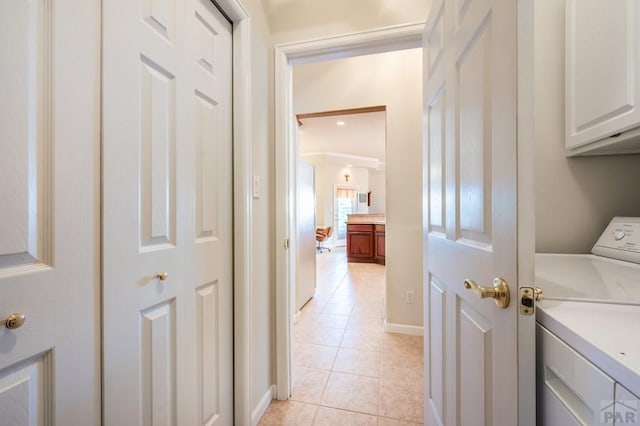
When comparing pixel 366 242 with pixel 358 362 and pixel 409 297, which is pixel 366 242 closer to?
pixel 409 297

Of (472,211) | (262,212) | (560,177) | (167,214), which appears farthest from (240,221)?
(560,177)

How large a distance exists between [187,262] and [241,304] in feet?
1.37

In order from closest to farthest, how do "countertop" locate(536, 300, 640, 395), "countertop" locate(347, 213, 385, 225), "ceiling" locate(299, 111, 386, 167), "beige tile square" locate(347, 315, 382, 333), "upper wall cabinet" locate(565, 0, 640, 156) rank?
"countertop" locate(536, 300, 640, 395) < "upper wall cabinet" locate(565, 0, 640, 156) < "beige tile square" locate(347, 315, 382, 333) < "ceiling" locate(299, 111, 386, 167) < "countertop" locate(347, 213, 385, 225)

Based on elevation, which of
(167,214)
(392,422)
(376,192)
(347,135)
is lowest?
(392,422)

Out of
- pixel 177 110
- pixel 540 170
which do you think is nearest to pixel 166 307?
pixel 177 110

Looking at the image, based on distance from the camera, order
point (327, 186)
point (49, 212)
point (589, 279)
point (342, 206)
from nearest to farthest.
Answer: point (49, 212) → point (589, 279) → point (327, 186) → point (342, 206)

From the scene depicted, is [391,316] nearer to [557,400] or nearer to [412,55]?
[557,400]

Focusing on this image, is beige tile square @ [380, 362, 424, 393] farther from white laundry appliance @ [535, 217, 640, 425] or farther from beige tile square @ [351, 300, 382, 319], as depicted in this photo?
white laundry appliance @ [535, 217, 640, 425]

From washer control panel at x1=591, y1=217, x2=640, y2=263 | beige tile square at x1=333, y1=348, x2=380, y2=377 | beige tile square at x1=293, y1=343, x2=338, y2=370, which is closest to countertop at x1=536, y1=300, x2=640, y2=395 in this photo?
washer control panel at x1=591, y1=217, x2=640, y2=263

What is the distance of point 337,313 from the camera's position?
9.75ft

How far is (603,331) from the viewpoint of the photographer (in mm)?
489

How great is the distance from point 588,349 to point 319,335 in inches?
88.5

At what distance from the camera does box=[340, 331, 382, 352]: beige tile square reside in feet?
7.34

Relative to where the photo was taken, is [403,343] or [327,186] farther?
[327,186]
